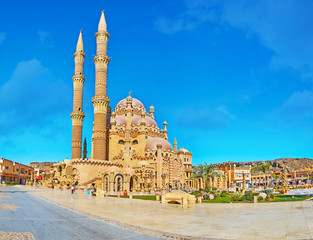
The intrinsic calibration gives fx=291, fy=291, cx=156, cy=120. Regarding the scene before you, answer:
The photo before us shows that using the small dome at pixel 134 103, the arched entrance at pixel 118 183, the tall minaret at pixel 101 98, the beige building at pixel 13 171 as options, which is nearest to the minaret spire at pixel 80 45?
the tall minaret at pixel 101 98

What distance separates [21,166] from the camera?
96812mm

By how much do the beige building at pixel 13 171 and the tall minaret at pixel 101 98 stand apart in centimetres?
3288

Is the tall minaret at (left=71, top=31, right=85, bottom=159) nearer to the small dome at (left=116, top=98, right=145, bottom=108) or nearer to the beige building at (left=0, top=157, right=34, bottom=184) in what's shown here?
the small dome at (left=116, top=98, right=145, bottom=108)

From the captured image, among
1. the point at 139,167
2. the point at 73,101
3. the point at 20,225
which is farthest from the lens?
the point at 73,101

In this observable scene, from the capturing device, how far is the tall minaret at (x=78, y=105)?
63.7 m

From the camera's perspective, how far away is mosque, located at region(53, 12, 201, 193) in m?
56.6

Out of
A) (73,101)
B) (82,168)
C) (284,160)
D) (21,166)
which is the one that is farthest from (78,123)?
(284,160)

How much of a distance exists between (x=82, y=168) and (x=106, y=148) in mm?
13664

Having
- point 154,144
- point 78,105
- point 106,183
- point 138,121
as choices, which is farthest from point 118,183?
point 138,121

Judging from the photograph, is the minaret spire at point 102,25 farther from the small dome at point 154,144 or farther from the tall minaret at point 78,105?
the small dome at point 154,144

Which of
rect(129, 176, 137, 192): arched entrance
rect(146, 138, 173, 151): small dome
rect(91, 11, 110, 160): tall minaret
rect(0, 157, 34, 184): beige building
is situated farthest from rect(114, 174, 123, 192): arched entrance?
rect(0, 157, 34, 184): beige building

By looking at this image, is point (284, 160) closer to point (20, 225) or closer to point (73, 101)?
point (73, 101)

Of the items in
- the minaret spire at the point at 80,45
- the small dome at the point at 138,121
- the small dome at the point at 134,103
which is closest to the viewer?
the minaret spire at the point at 80,45

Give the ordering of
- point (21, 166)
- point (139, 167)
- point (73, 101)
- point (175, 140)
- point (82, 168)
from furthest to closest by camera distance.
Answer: point (21, 166), point (175, 140), point (73, 101), point (139, 167), point (82, 168)
